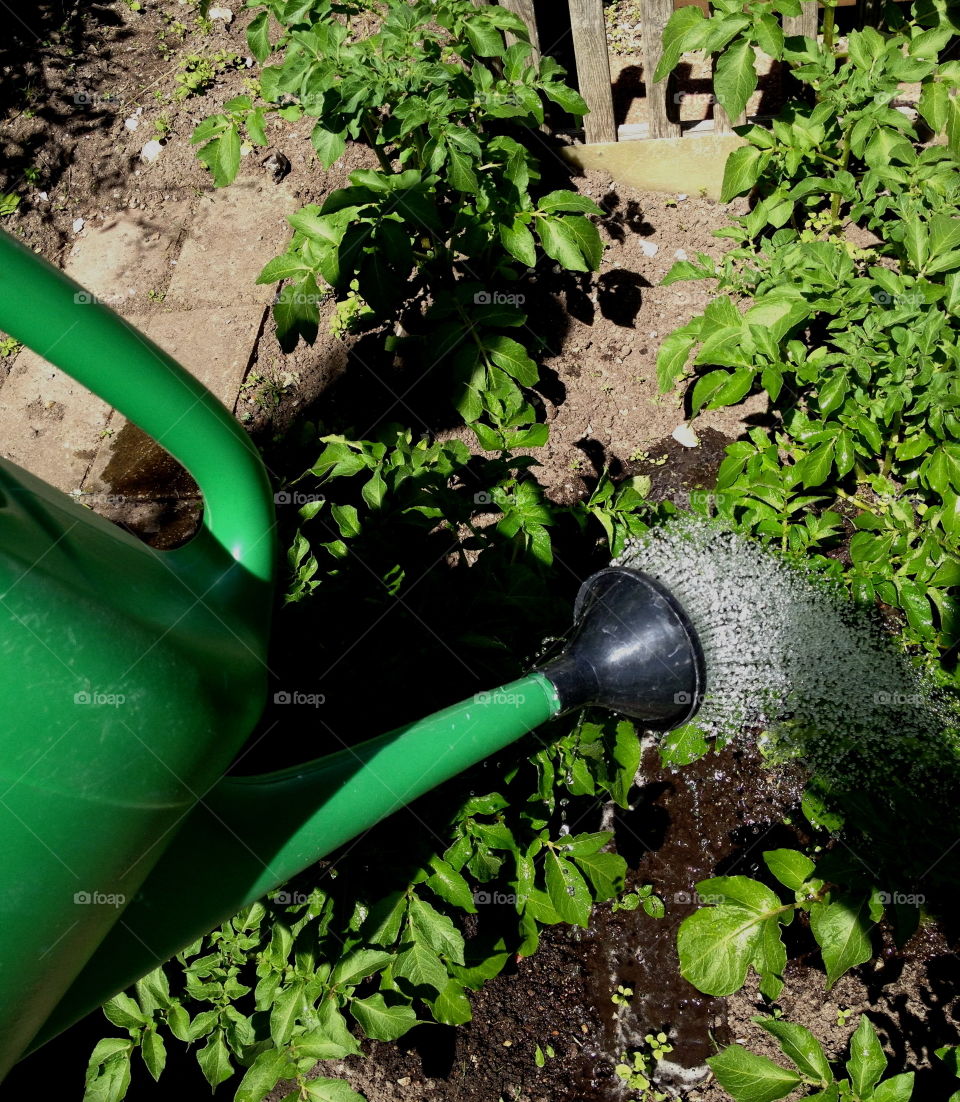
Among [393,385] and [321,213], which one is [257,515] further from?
[393,385]

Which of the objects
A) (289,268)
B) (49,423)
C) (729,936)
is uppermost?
(289,268)

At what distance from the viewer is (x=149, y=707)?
795mm

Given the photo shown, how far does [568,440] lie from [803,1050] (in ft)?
6.32

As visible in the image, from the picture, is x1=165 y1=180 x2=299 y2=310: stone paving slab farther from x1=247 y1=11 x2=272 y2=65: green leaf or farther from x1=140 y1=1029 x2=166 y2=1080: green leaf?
→ x1=140 y1=1029 x2=166 y2=1080: green leaf

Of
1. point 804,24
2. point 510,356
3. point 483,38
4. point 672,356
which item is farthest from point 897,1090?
point 804,24

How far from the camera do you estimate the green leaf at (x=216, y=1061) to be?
1.80 meters

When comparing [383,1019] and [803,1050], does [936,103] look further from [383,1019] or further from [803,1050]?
[383,1019]

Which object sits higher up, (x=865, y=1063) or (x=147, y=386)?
(x=147, y=386)

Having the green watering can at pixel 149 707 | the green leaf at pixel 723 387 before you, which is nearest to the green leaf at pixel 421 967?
the green watering can at pixel 149 707

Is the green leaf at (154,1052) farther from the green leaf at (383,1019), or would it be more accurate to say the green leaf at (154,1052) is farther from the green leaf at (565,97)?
the green leaf at (565,97)

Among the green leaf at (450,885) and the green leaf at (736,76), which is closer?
the green leaf at (450,885)

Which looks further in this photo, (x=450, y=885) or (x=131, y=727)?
(x=450, y=885)

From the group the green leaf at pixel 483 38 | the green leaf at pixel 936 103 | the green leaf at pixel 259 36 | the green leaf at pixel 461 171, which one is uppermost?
the green leaf at pixel 259 36

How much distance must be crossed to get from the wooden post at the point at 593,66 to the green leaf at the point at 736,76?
0.57 metres
